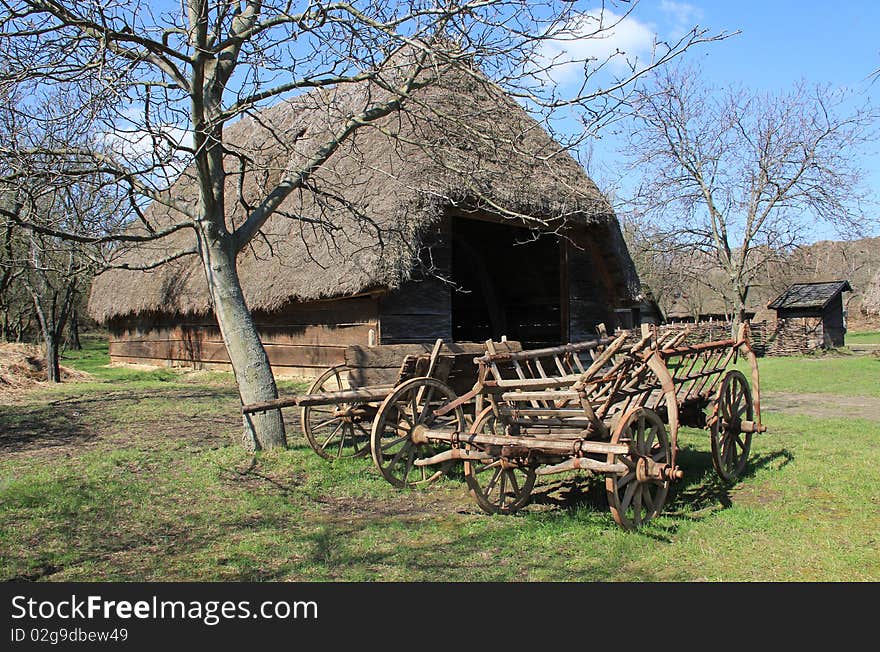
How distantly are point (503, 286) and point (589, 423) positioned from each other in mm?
11223

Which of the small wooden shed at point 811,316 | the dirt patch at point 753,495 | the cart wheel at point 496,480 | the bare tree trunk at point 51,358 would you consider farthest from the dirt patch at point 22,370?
the small wooden shed at point 811,316

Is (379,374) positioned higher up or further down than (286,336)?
further down

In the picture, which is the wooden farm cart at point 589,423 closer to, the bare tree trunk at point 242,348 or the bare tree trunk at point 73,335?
the bare tree trunk at point 242,348

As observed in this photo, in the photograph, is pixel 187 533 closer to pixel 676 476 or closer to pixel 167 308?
pixel 676 476

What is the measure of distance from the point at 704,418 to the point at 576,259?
6.91m

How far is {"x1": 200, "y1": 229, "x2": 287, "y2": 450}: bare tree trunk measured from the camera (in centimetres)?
634

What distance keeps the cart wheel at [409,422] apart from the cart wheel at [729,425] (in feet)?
6.59

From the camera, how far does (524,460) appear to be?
4.68 m

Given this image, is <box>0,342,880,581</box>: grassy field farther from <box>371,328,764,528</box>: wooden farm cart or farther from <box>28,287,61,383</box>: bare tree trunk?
<box>28,287,61,383</box>: bare tree trunk

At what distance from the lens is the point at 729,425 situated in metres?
5.74

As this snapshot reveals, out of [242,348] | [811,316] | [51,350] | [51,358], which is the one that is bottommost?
[51,358]

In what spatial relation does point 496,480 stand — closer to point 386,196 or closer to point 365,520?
point 365,520

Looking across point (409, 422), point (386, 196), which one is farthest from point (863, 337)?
point (409, 422)

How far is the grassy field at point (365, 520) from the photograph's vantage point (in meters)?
3.84
